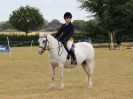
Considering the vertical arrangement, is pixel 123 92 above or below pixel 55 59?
below

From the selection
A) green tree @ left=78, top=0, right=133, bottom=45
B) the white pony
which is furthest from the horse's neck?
green tree @ left=78, top=0, right=133, bottom=45

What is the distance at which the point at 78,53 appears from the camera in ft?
50.5

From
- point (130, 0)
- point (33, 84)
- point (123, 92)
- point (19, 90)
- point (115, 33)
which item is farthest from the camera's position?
point (130, 0)

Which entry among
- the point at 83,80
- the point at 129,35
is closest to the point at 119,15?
the point at 129,35

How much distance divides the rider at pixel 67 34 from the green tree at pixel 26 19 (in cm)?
9081

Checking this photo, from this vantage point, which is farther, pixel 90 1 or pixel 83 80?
pixel 90 1

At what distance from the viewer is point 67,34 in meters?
14.8

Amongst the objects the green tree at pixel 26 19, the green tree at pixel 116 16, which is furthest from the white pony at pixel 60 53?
the green tree at pixel 26 19

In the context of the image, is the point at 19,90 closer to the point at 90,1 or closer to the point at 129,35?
the point at 129,35

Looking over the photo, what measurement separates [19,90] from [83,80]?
3982 millimetres

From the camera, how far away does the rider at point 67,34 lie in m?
14.8

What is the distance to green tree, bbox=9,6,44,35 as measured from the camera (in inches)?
4235

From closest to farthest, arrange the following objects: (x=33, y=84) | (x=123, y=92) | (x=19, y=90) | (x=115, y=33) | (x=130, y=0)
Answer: (x=123, y=92) < (x=19, y=90) < (x=33, y=84) < (x=115, y=33) < (x=130, y=0)

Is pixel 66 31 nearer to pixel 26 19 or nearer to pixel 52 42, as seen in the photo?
pixel 52 42
